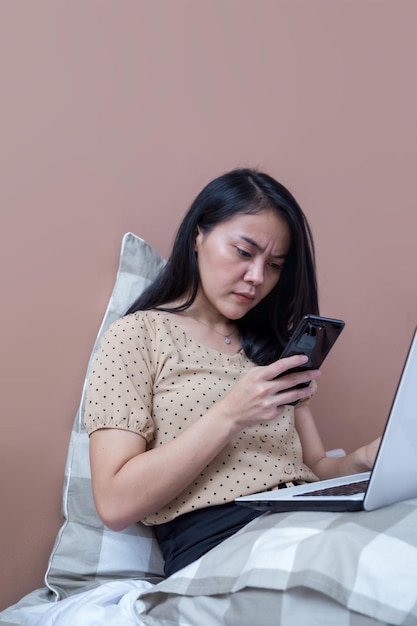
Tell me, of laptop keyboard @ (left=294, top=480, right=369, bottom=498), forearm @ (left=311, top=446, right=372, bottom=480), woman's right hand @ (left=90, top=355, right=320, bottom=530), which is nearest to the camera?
laptop keyboard @ (left=294, top=480, right=369, bottom=498)

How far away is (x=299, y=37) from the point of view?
5.25ft

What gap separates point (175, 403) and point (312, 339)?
0.92 feet

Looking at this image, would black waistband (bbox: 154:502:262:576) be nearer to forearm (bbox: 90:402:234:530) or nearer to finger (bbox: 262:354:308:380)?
forearm (bbox: 90:402:234:530)

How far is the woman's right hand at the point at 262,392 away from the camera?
878mm

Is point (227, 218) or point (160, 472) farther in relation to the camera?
point (227, 218)

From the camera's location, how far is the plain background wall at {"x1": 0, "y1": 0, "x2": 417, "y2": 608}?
46.6 inches

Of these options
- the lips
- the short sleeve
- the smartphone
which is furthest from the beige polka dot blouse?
the smartphone

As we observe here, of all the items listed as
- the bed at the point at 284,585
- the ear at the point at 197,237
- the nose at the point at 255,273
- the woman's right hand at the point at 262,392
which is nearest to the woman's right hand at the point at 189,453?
the woman's right hand at the point at 262,392

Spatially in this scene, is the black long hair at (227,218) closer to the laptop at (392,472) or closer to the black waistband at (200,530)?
the black waistband at (200,530)

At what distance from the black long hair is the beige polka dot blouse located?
8cm

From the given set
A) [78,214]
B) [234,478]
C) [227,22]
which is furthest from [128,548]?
[227,22]

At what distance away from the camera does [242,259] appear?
1.16 meters

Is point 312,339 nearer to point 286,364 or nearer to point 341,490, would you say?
point 286,364

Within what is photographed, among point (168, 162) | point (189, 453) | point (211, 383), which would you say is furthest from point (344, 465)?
point (168, 162)
